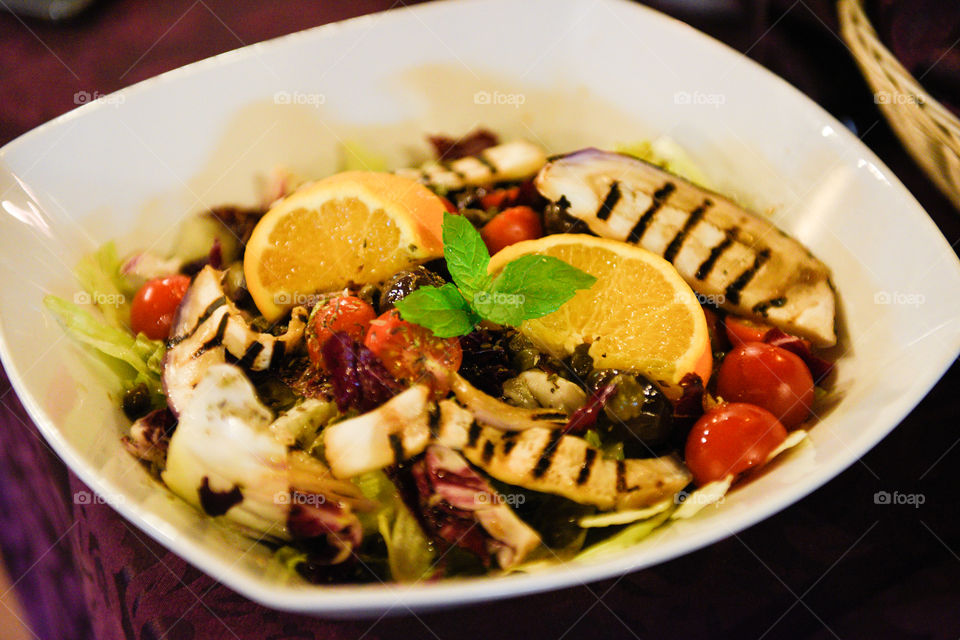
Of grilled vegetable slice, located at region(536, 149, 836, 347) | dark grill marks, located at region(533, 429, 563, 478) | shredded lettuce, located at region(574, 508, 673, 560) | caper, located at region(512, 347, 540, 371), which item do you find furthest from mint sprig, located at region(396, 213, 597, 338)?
shredded lettuce, located at region(574, 508, 673, 560)

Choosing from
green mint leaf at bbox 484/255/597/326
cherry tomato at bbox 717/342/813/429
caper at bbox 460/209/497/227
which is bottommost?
caper at bbox 460/209/497/227

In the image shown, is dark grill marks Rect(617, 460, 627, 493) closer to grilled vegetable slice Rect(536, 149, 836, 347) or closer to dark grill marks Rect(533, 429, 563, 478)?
dark grill marks Rect(533, 429, 563, 478)

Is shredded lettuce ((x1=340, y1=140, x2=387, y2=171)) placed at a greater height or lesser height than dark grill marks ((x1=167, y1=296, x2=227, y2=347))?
greater

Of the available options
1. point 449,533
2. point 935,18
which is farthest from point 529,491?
point 935,18

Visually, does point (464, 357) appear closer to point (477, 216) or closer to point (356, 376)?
point (356, 376)

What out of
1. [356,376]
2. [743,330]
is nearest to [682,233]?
[743,330]

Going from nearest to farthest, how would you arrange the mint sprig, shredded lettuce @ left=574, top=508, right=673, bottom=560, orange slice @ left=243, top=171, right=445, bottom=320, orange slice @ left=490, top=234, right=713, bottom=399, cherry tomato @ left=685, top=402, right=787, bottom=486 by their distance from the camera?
shredded lettuce @ left=574, top=508, right=673, bottom=560
cherry tomato @ left=685, top=402, right=787, bottom=486
the mint sprig
orange slice @ left=490, top=234, right=713, bottom=399
orange slice @ left=243, top=171, right=445, bottom=320
